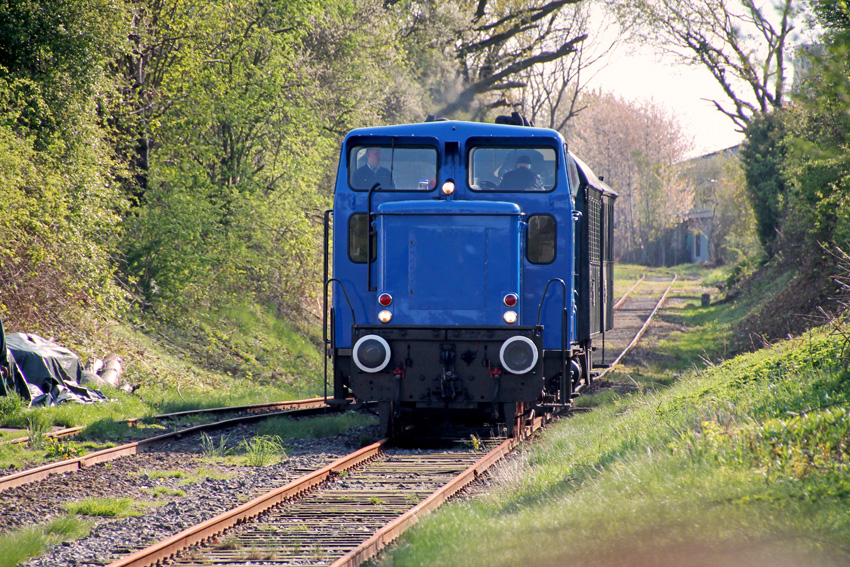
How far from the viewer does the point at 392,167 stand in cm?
991

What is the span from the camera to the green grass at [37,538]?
5266mm

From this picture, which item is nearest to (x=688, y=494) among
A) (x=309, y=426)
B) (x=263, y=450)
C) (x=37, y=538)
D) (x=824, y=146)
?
(x=37, y=538)

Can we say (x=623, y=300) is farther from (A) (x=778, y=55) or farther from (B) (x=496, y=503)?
(B) (x=496, y=503)

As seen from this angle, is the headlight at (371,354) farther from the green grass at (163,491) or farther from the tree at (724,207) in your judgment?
the tree at (724,207)

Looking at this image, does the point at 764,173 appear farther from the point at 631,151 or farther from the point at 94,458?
the point at 631,151

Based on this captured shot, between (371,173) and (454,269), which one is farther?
(371,173)

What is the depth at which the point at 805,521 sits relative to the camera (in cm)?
481

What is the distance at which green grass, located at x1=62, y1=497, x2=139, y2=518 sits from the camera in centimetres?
662

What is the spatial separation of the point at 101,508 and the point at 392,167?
505cm

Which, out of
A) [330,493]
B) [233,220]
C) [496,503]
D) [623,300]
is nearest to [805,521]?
[496,503]

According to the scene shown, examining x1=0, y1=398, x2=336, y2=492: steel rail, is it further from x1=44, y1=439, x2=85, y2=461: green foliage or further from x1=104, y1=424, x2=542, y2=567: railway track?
x1=104, y1=424, x2=542, y2=567: railway track

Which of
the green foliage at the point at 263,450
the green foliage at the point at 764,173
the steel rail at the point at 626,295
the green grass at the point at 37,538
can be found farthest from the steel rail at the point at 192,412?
the green foliage at the point at 764,173

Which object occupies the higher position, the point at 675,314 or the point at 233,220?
the point at 233,220

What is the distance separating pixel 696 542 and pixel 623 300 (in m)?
30.9
